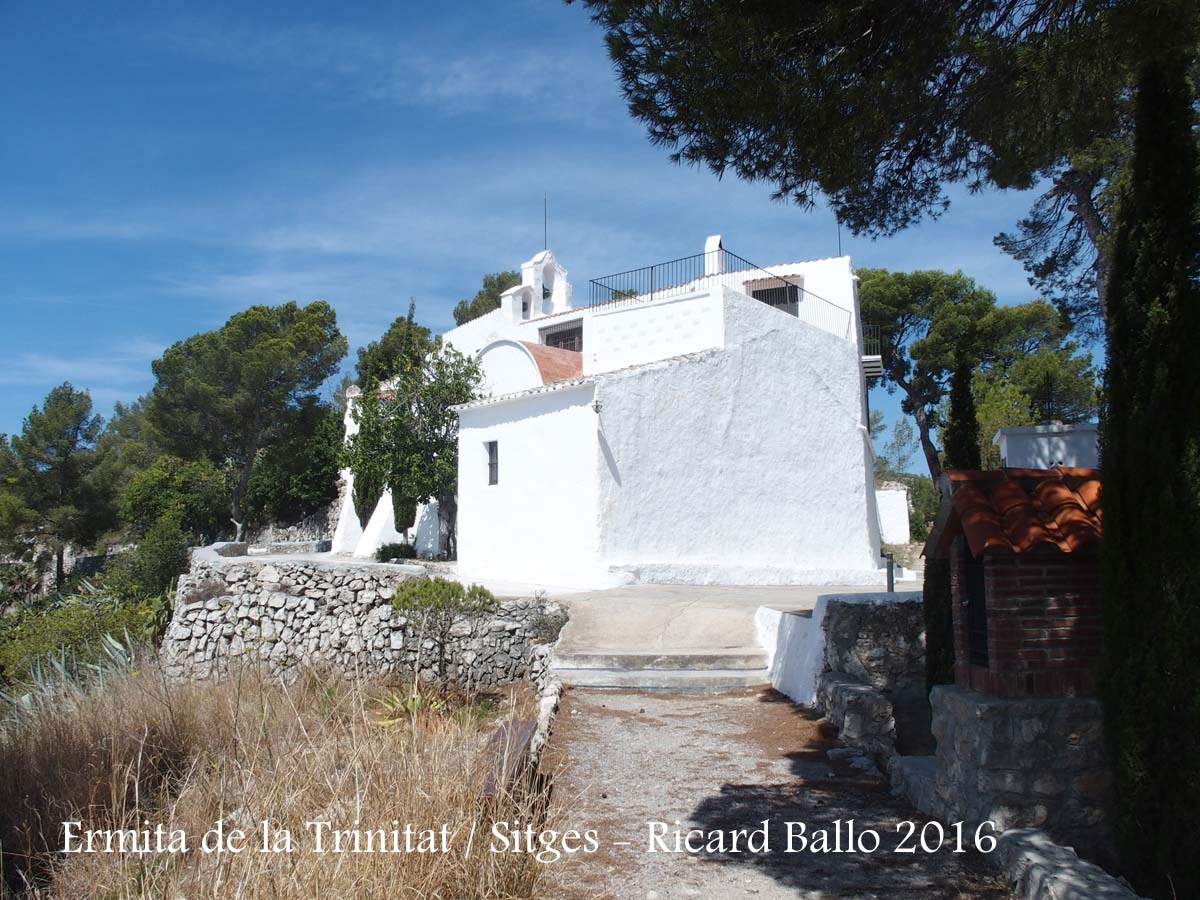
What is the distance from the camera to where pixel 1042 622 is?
487cm

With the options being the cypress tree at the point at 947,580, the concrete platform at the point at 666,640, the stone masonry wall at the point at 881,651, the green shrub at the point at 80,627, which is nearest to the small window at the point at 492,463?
the concrete platform at the point at 666,640

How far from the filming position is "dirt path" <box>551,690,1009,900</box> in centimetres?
440

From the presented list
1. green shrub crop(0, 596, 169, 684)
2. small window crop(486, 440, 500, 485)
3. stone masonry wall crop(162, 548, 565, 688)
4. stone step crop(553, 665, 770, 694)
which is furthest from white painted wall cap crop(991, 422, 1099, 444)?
green shrub crop(0, 596, 169, 684)

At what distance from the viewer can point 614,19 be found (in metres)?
6.89

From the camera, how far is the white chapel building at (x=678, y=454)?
56.0ft

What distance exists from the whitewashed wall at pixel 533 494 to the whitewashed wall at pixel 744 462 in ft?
1.67

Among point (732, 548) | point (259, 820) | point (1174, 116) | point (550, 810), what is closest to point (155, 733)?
point (259, 820)

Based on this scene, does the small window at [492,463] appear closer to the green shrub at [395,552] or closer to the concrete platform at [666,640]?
the concrete platform at [666,640]

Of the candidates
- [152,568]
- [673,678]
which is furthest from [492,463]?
[152,568]

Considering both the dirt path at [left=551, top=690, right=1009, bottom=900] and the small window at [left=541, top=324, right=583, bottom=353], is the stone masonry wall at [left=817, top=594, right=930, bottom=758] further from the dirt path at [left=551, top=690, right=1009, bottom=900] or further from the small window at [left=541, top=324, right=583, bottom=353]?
the small window at [left=541, top=324, right=583, bottom=353]

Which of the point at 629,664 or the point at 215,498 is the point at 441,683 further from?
the point at 215,498

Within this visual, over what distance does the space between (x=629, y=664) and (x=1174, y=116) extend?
26.4 feet

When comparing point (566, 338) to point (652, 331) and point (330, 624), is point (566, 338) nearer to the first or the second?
point (652, 331)

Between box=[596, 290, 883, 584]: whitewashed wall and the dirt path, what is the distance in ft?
26.2
